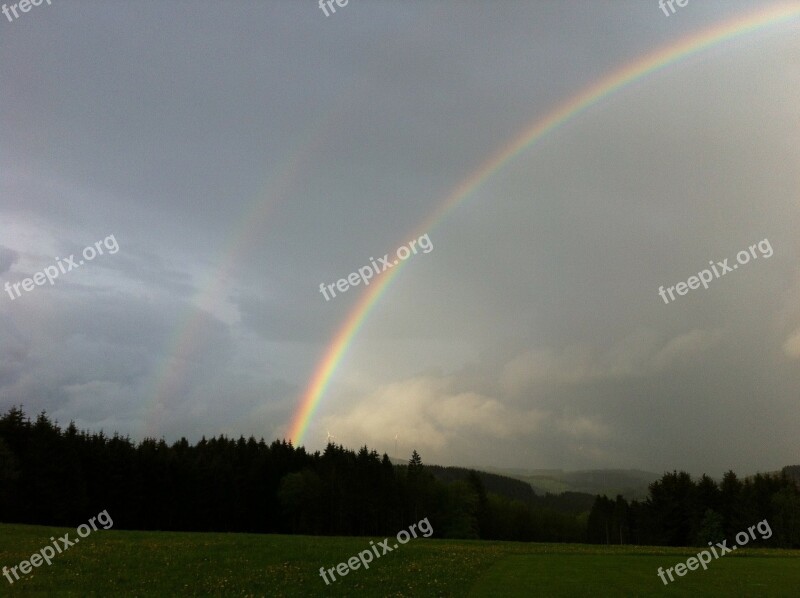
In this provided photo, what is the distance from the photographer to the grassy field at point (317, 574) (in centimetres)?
2519

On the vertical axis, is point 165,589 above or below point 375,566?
above

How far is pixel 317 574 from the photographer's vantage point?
98.2ft

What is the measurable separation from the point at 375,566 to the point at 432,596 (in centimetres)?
1051

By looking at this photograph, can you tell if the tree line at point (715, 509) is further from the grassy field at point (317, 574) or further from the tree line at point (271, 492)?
the grassy field at point (317, 574)

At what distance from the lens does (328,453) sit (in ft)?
388

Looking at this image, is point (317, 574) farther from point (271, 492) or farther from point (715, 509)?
point (715, 509)

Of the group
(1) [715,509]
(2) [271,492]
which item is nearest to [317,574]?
(2) [271,492]

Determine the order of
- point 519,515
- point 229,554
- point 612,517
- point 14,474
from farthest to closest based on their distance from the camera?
point 519,515 < point 612,517 < point 14,474 < point 229,554

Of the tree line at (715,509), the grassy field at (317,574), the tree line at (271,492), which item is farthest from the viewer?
the tree line at (715,509)

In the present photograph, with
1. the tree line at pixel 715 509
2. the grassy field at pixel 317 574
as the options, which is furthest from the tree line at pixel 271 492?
the grassy field at pixel 317 574

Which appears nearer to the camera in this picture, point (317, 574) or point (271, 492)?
point (317, 574)

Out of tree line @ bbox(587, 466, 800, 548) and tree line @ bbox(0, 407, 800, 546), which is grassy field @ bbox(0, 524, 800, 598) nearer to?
tree line @ bbox(0, 407, 800, 546)

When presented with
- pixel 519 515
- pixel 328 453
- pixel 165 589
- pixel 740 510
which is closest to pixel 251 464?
pixel 328 453

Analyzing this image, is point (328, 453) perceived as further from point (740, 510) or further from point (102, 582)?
point (102, 582)
